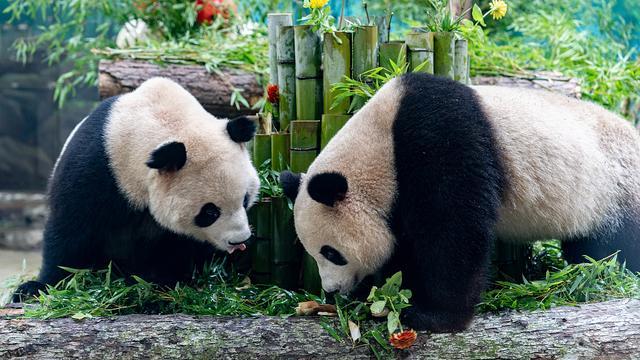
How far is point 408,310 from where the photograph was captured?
11.6 ft

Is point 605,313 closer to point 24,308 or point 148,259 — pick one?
point 148,259

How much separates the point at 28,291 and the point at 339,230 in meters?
1.97

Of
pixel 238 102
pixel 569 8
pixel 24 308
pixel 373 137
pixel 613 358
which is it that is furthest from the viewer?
pixel 569 8

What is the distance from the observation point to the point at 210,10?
8227 millimetres

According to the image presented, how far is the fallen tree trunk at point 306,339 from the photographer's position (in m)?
3.40

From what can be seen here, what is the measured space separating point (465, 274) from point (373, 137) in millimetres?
753

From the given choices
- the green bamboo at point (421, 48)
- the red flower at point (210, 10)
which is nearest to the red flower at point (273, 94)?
the green bamboo at point (421, 48)

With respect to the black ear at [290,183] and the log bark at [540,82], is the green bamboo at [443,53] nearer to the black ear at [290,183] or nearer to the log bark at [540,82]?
the black ear at [290,183]

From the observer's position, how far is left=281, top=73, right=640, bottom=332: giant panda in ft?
11.3

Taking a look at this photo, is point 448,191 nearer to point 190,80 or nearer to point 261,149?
point 261,149

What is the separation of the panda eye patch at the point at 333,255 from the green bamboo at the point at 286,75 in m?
1.08

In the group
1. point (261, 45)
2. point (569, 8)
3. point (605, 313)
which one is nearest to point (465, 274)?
point (605, 313)

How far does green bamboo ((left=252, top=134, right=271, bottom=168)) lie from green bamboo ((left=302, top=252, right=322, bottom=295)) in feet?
2.15

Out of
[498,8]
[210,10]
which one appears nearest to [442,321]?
[498,8]
